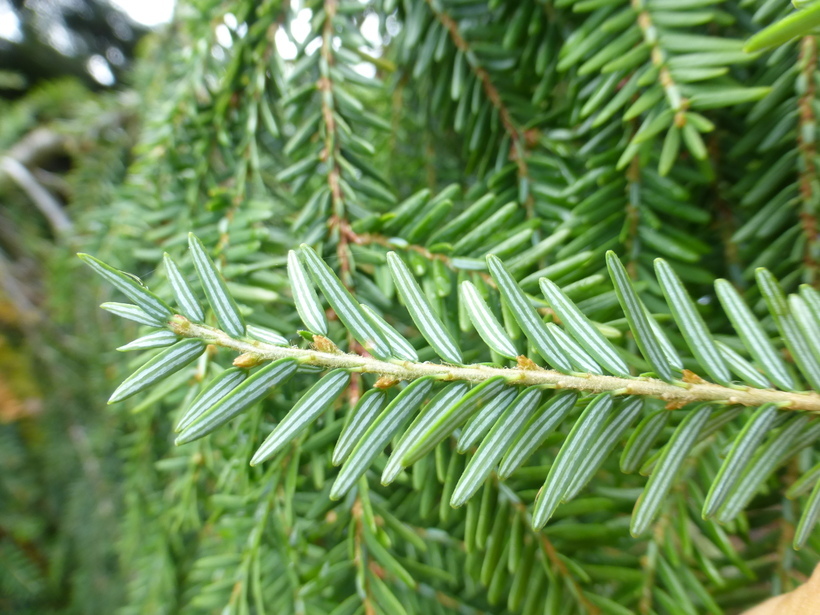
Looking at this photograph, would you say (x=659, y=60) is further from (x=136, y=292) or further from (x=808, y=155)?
(x=136, y=292)

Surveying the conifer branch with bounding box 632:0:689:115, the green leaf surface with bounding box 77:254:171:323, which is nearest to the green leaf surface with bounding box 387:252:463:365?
the green leaf surface with bounding box 77:254:171:323

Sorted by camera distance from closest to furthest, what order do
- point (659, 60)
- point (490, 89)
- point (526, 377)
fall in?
point (526, 377) < point (659, 60) < point (490, 89)

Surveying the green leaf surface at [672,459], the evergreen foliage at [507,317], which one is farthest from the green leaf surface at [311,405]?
the green leaf surface at [672,459]

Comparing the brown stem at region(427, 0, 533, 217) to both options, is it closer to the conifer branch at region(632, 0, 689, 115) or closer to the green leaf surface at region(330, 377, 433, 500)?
the conifer branch at region(632, 0, 689, 115)

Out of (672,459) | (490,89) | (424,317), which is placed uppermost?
(490,89)

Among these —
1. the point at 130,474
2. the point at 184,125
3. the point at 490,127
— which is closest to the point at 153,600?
the point at 130,474

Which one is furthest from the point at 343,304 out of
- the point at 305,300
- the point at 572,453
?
the point at 572,453

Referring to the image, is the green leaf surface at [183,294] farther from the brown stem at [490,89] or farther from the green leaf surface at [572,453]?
the brown stem at [490,89]
